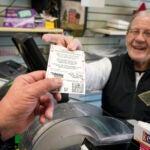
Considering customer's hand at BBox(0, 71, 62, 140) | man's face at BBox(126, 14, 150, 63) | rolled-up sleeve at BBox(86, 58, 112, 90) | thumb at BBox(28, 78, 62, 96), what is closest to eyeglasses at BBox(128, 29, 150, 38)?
man's face at BBox(126, 14, 150, 63)

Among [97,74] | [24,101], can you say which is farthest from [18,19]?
[24,101]

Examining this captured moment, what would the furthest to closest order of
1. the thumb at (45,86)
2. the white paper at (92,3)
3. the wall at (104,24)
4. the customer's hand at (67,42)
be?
1. the wall at (104,24)
2. the white paper at (92,3)
3. the customer's hand at (67,42)
4. the thumb at (45,86)

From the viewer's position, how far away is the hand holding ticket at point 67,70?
27.8 inches

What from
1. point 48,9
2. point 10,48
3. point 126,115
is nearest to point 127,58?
point 126,115

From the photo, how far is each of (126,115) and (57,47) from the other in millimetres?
1062

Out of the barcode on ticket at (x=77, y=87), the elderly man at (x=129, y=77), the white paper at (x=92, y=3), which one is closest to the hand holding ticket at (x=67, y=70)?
the barcode on ticket at (x=77, y=87)

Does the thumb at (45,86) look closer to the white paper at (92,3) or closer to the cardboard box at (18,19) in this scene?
the cardboard box at (18,19)

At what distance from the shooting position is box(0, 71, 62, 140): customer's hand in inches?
28.6

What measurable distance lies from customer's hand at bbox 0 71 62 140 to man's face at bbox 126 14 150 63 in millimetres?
1035

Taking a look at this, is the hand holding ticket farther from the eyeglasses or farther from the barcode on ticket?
the eyeglasses

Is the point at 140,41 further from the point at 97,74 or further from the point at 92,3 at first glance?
the point at 92,3

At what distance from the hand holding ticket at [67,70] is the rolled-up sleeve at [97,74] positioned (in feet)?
3.37

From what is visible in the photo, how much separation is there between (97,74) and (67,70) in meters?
1.10

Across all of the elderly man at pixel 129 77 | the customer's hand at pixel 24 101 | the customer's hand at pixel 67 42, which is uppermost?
the customer's hand at pixel 67 42
